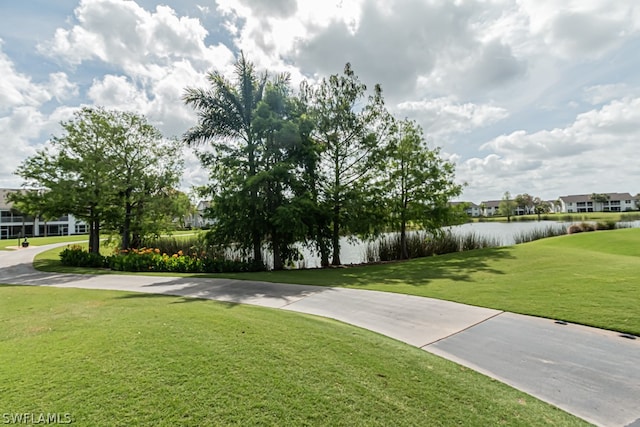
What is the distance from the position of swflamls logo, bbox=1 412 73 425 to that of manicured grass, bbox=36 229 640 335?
6.87m

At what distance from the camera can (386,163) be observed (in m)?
17.1

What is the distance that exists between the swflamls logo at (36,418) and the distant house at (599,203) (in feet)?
383

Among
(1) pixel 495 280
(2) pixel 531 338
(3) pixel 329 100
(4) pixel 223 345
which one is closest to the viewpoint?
(4) pixel 223 345

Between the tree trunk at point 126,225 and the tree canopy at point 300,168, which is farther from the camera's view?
the tree trunk at point 126,225

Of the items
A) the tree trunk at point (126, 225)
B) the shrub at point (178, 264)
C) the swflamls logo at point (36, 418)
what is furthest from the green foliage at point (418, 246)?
the swflamls logo at point (36, 418)

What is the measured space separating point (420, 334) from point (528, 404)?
214cm

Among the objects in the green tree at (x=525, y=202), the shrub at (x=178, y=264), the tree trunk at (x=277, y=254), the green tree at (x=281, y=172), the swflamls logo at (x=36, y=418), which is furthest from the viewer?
the green tree at (x=525, y=202)

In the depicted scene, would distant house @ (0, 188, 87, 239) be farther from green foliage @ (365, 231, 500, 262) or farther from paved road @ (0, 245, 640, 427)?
paved road @ (0, 245, 640, 427)

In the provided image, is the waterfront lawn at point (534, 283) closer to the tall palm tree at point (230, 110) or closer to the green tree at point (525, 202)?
the tall palm tree at point (230, 110)

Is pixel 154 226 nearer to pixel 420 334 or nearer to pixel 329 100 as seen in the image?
pixel 329 100

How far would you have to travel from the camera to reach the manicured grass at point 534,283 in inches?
236

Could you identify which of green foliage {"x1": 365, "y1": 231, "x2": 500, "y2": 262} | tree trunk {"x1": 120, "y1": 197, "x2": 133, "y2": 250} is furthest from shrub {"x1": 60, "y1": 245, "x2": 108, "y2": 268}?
green foliage {"x1": 365, "y1": 231, "x2": 500, "y2": 262}

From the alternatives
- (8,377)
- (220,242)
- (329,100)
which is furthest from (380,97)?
(8,377)

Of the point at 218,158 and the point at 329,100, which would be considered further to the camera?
the point at 329,100
